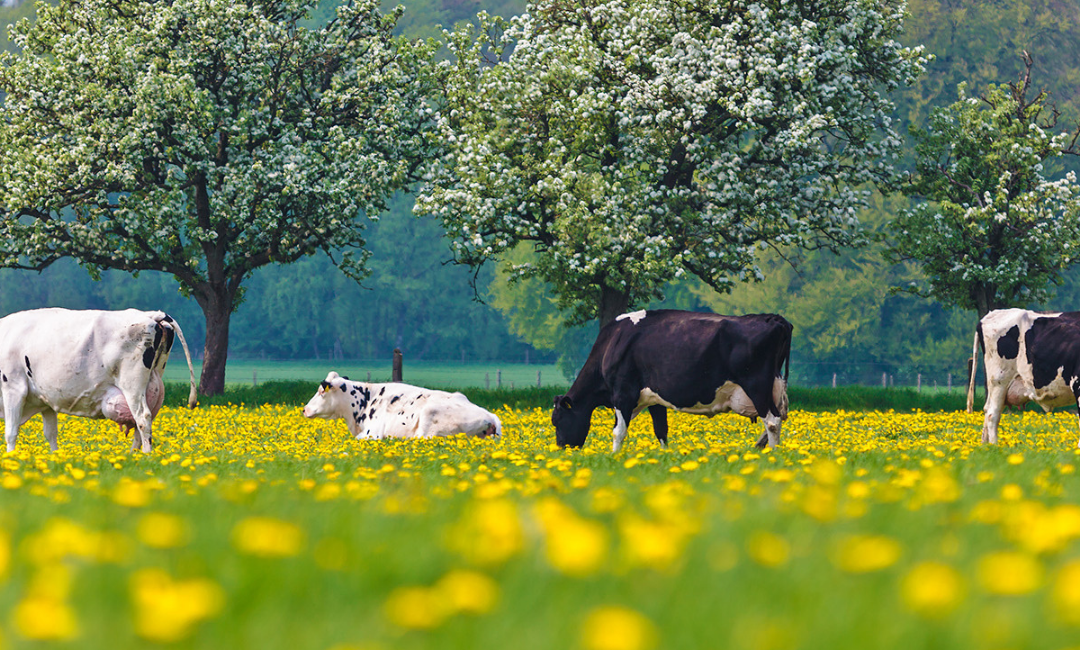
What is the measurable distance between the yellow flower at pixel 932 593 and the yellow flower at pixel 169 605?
1.77m

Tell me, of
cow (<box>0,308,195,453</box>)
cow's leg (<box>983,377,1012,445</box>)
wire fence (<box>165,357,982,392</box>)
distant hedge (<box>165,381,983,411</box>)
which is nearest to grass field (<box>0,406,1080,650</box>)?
cow (<box>0,308,195,453</box>)

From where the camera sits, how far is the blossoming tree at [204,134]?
29.6 m

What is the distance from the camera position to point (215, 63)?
30828 millimetres

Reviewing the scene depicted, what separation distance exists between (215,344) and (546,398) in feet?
33.9

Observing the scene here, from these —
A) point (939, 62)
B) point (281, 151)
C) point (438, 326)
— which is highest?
point (939, 62)

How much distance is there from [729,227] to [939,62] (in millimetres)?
35583

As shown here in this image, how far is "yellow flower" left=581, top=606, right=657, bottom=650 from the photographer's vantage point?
230cm

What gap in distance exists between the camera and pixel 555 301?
110 feet

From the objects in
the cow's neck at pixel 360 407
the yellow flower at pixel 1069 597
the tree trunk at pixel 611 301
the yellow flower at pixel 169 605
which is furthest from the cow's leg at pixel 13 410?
the tree trunk at pixel 611 301

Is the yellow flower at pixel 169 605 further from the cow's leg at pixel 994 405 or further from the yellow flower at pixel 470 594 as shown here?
the cow's leg at pixel 994 405

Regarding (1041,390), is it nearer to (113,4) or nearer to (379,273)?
(113,4)

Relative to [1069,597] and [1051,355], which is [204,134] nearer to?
[1051,355]

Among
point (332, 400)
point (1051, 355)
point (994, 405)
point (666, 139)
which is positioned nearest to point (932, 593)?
point (1051, 355)

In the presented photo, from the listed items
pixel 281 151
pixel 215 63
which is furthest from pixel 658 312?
pixel 215 63
